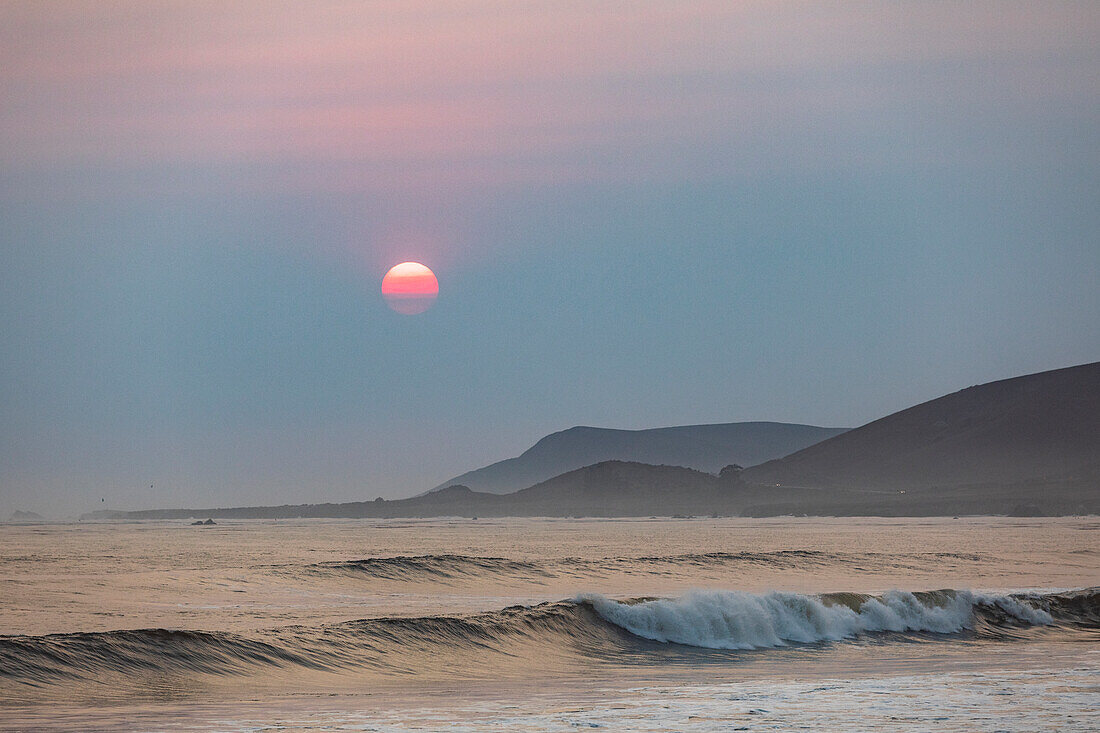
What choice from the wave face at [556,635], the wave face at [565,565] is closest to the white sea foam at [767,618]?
the wave face at [556,635]

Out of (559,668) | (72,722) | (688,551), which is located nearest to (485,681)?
(559,668)

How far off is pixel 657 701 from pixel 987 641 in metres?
15.4

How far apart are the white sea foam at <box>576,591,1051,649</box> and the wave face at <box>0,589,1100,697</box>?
1.4 inches

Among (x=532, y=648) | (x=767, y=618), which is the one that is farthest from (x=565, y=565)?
(x=532, y=648)

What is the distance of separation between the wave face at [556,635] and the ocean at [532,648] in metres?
0.06

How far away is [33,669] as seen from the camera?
20.2 m

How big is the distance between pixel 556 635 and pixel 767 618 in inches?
238

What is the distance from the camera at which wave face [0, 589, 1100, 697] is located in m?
21.6

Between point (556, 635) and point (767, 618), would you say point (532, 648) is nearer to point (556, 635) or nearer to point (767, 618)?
point (556, 635)

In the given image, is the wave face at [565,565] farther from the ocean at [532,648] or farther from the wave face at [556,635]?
the wave face at [556,635]

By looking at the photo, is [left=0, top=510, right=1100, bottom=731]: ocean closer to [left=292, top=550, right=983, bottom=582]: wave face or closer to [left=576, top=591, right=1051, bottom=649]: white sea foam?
[left=576, top=591, right=1051, bottom=649]: white sea foam

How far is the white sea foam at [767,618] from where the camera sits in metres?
29.9

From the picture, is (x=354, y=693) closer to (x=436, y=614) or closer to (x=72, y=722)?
(x=72, y=722)

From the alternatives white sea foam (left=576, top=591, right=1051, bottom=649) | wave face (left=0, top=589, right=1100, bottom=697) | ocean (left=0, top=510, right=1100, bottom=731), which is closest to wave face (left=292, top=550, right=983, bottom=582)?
ocean (left=0, top=510, right=1100, bottom=731)
